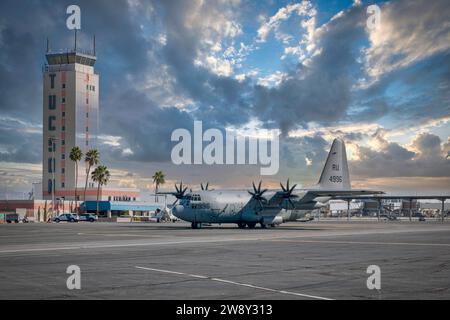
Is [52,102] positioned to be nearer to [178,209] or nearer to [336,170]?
[178,209]

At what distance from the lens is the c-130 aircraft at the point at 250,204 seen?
5734 cm

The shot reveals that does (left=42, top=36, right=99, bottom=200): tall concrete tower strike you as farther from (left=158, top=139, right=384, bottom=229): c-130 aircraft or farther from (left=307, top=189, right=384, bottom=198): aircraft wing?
(left=307, top=189, right=384, bottom=198): aircraft wing

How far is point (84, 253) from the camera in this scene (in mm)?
24406

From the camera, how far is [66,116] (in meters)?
142

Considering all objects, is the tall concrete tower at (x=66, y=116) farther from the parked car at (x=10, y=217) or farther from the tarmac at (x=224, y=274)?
the tarmac at (x=224, y=274)

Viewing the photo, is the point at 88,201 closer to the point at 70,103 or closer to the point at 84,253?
the point at 70,103

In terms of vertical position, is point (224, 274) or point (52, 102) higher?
point (52, 102)

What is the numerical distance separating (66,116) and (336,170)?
96554mm

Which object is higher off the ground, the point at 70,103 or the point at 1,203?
the point at 70,103

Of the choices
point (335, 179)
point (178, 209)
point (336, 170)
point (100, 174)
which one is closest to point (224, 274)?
point (178, 209)

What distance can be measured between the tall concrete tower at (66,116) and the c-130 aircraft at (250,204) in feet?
283

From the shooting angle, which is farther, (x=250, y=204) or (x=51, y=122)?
(x=51, y=122)
